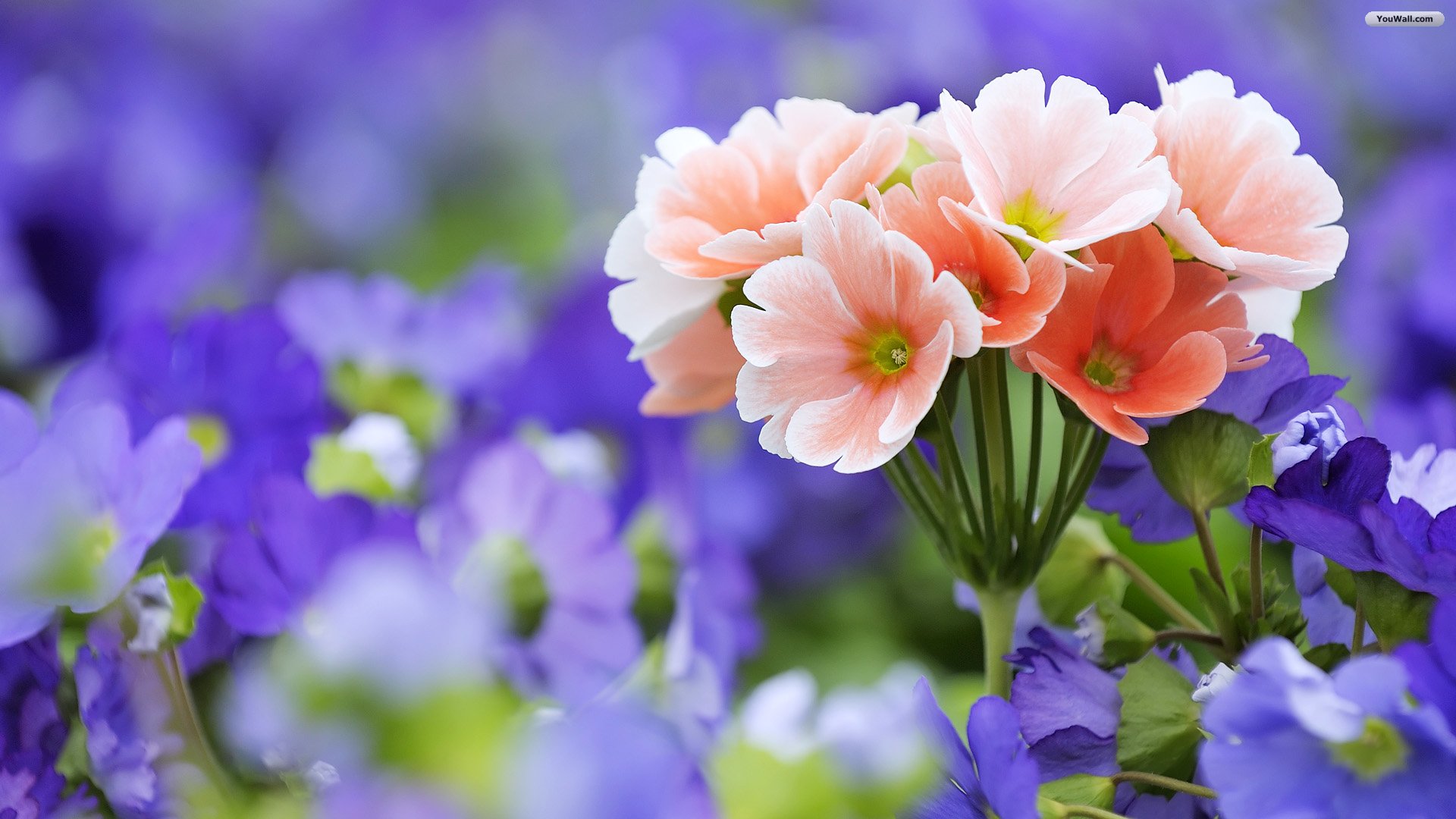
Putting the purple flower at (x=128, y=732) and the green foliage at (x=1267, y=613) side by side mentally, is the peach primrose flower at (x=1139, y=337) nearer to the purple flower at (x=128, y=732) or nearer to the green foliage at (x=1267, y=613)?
the green foliage at (x=1267, y=613)

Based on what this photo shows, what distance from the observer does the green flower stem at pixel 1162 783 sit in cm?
23

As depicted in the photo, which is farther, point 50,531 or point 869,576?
point 869,576

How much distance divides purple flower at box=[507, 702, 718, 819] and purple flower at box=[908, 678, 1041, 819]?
66mm

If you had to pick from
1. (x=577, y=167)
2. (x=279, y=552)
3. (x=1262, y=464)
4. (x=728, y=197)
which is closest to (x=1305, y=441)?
(x=1262, y=464)

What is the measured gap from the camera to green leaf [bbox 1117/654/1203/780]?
9.8 inches

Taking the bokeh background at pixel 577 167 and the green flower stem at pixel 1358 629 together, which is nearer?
the green flower stem at pixel 1358 629

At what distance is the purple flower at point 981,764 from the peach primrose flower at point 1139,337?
0.06 m

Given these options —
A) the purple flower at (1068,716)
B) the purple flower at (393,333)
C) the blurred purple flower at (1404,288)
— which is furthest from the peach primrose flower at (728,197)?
the blurred purple flower at (1404,288)

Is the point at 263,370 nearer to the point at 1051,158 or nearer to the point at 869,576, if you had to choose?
the point at 1051,158

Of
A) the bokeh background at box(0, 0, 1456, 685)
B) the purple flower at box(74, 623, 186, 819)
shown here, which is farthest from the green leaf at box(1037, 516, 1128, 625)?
the purple flower at box(74, 623, 186, 819)

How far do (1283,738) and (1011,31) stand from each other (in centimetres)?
75

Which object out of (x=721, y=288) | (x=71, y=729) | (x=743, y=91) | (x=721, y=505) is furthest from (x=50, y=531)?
(x=743, y=91)

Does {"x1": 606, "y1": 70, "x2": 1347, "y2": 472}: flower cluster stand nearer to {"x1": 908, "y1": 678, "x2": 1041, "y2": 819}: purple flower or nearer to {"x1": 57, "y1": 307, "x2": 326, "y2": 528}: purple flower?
{"x1": 908, "y1": 678, "x2": 1041, "y2": 819}: purple flower

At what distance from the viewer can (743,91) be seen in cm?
87
